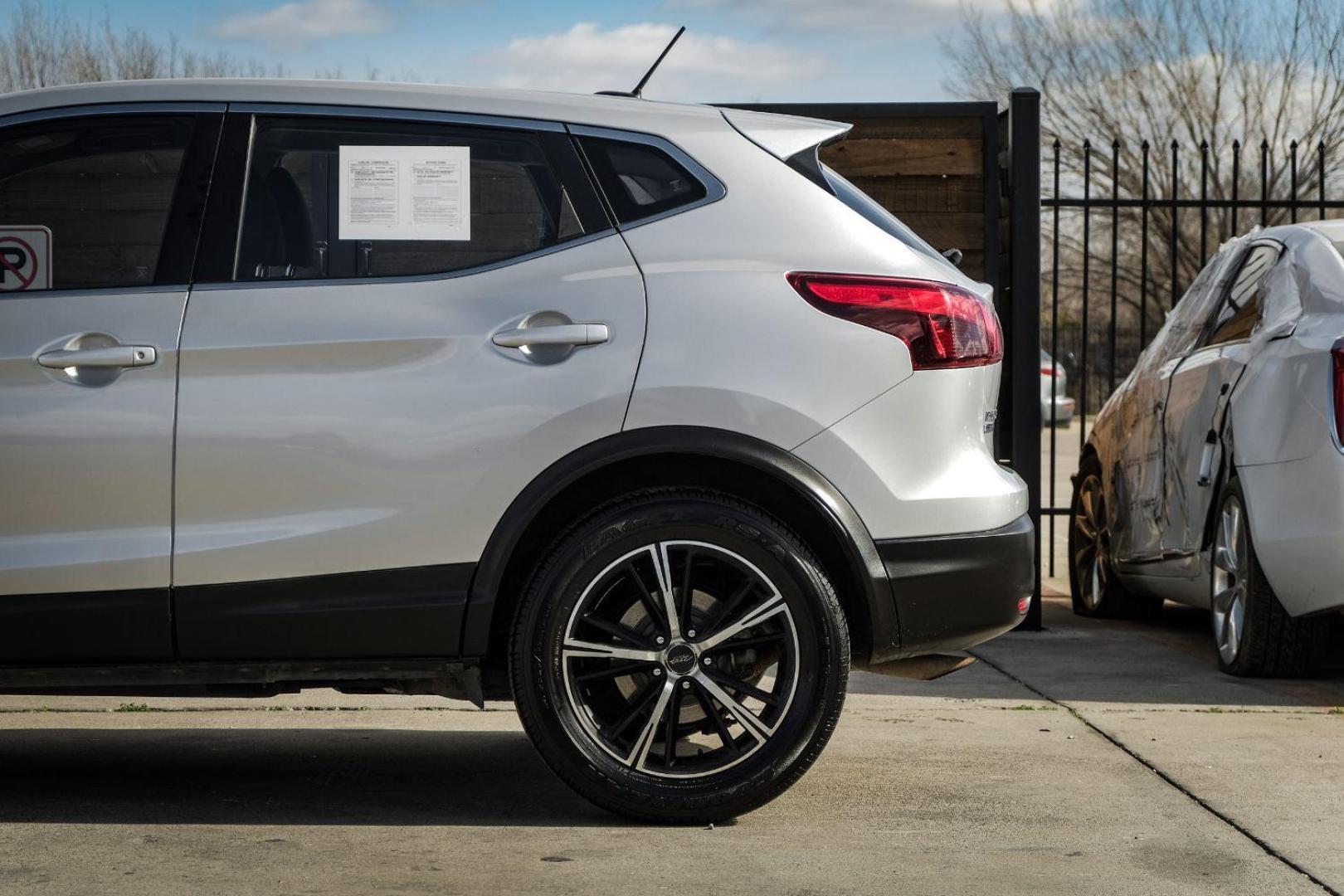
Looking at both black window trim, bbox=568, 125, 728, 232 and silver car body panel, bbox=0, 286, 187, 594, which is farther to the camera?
black window trim, bbox=568, 125, 728, 232

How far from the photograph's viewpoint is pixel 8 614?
392 centimetres

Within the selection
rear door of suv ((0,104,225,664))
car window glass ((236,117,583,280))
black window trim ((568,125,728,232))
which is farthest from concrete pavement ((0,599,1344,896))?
black window trim ((568,125,728,232))

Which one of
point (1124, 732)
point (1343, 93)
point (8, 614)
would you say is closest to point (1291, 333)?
point (1124, 732)

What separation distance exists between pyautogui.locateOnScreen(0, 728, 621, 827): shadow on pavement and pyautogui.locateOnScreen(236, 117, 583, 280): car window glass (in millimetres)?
1343

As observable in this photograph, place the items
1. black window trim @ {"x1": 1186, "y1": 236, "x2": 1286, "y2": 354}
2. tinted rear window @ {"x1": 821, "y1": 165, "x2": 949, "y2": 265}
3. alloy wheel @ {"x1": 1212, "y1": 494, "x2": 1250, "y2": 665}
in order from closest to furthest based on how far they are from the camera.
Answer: tinted rear window @ {"x1": 821, "y1": 165, "x2": 949, "y2": 265}
alloy wheel @ {"x1": 1212, "y1": 494, "x2": 1250, "y2": 665}
black window trim @ {"x1": 1186, "y1": 236, "x2": 1286, "y2": 354}

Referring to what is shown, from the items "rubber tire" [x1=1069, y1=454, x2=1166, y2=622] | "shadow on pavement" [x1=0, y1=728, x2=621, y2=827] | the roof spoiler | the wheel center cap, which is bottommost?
"rubber tire" [x1=1069, y1=454, x2=1166, y2=622]

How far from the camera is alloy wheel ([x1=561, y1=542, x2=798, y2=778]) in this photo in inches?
158

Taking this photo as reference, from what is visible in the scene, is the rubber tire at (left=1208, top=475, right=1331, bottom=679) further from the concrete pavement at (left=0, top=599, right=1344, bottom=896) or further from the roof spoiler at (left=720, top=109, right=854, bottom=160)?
the roof spoiler at (left=720, top=109, right=854, bottom=160)

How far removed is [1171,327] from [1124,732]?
284 cm

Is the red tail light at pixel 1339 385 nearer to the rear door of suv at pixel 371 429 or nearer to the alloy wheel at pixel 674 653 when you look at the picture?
the alloy wheel at pixel 674 653

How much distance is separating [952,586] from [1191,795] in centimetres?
94

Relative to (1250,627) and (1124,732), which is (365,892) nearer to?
(1124,732)

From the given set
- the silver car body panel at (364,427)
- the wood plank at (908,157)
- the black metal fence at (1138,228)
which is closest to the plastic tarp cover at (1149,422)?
the wood plank at (908,157)

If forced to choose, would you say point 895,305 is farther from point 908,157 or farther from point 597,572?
point 908,157
